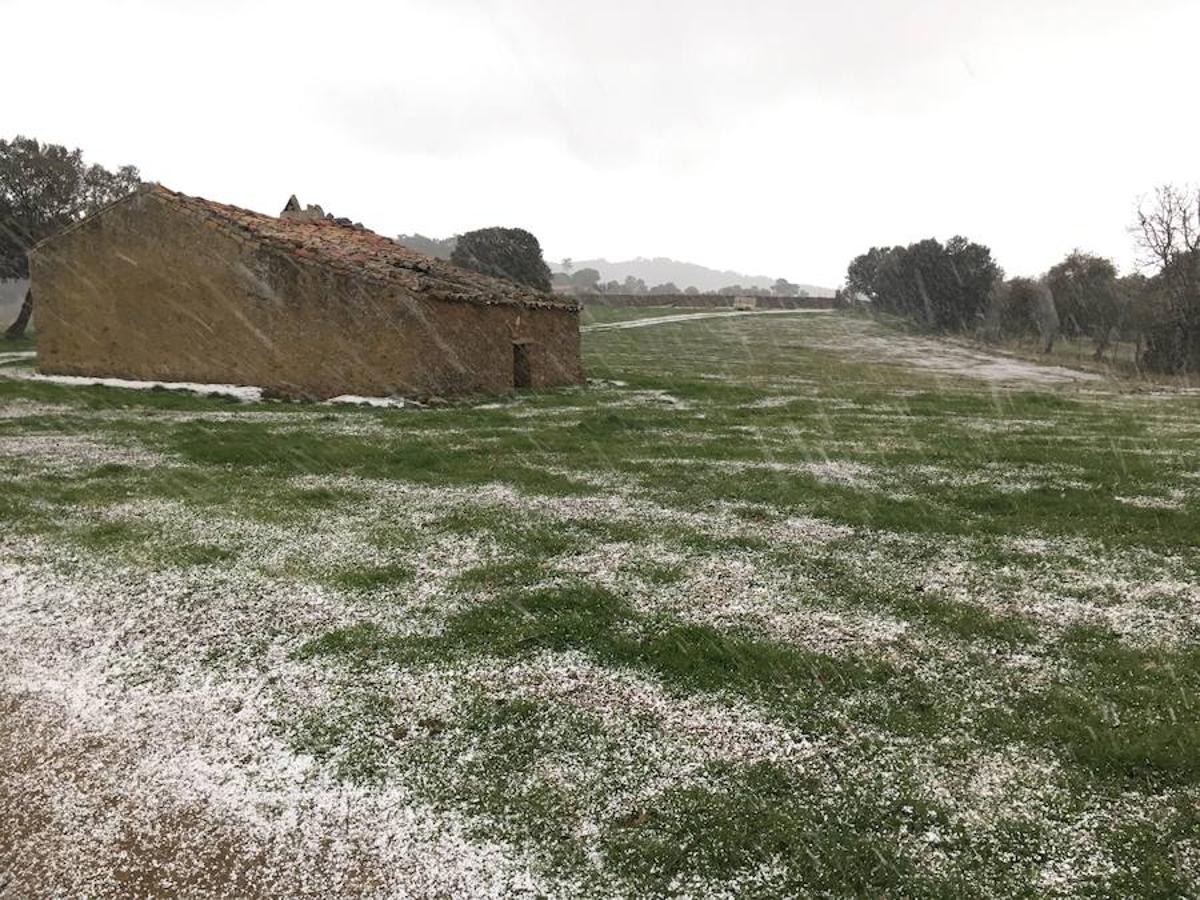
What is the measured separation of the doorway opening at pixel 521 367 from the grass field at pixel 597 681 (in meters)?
14.3

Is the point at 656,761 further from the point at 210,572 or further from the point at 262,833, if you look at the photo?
the point at 210,572

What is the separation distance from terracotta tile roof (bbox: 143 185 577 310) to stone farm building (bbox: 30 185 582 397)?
9 centimetres

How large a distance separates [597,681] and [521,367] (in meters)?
22.6

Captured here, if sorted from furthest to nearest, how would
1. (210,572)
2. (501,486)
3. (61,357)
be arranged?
(61,357)
(501,486)
(210,572)

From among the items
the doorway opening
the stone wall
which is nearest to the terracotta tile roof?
the doorway opening

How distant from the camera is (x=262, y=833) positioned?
4.61 meters

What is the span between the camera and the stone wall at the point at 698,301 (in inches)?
4023

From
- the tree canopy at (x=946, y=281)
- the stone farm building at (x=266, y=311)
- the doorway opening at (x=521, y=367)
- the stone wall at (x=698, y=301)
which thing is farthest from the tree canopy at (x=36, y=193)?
the tree canopy at (x=946, y=281)

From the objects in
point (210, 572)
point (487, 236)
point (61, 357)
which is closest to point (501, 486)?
point (210, 572)

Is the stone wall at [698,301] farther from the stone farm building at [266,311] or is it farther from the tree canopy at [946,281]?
the stone farm building at [266,311]

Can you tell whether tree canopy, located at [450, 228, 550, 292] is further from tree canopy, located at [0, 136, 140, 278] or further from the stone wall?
tree canopy, located at [0, 136, 140, 278]

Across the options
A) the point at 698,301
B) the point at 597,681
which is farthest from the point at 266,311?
the point at 698,301

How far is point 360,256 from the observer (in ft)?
83.8

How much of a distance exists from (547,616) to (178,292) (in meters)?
23.8
